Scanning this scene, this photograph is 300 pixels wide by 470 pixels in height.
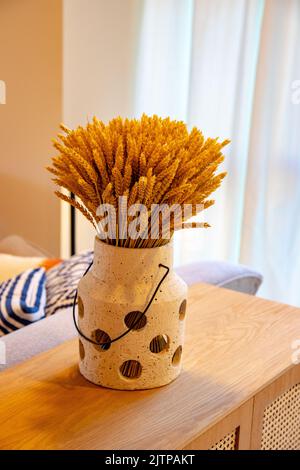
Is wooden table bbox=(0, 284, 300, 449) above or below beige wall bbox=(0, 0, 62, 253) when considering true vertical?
below

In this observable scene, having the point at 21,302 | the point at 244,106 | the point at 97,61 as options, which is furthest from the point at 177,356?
the point at 97,61

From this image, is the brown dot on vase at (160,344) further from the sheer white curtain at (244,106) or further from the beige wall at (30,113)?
the beige wall at (30,113)

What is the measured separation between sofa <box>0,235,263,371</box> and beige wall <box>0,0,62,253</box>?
4.77ft

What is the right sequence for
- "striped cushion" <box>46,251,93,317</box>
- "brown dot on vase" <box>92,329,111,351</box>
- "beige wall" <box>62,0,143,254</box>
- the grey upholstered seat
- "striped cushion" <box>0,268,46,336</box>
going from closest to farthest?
1. "brown dot on vase" <box>92,329,111,351</box>
2. the grey upholstered seat
3. "striped cushion" <box>0,268,46,336</box>
4. "striped cushion" <box>46,251,93,317</box>
5. "beige wall" <box>62,0,143,254</box>

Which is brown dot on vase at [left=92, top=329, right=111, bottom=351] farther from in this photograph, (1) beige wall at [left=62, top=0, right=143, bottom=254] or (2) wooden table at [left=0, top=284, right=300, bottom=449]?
(1) beige wall at [left=62, top=0, right=143, bottom=254]

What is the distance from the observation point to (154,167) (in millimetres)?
816

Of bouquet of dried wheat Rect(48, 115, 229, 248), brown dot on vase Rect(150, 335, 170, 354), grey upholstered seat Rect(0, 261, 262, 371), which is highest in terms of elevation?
bouquet of dried wheat Rect(48, 115, 229, 248)


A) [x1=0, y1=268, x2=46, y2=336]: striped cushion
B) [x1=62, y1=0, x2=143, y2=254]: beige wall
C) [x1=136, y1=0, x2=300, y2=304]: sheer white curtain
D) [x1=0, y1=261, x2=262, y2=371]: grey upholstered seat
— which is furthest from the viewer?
[x1=62, y1=0, x2=143, y2=254]: beige wall

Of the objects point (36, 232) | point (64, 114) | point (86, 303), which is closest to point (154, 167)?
point (86, 303)

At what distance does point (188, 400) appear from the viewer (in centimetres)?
86

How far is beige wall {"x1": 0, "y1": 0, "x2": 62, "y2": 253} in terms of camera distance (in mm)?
2713

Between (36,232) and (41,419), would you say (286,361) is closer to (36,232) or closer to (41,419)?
(41,419)

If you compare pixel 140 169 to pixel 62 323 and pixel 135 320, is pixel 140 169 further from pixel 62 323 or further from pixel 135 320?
pixel 62 323

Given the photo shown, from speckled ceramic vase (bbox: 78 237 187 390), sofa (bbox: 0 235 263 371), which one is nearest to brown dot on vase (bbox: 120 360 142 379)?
speckled ceramic vase (bbox: 78 237 187 390)
